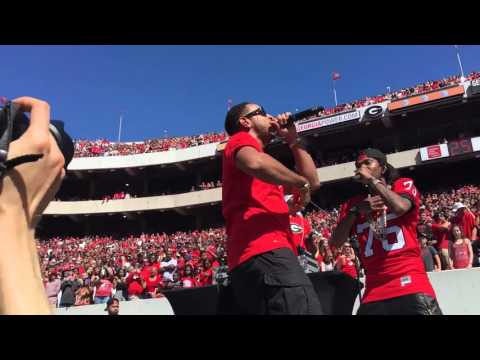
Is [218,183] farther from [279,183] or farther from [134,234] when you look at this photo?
[279,183]

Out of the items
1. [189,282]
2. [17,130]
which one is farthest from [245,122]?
[189,282]

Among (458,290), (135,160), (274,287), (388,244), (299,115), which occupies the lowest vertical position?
(458,290)

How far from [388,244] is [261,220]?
1187 millimetres

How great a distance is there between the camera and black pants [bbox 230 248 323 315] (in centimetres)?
194

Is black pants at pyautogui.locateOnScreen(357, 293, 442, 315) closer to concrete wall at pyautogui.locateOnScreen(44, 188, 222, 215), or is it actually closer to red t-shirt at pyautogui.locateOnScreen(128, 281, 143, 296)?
red t-shirt at pyautogui.locateOnScreen(128, 281, 143, 296)

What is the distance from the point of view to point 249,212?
225cm

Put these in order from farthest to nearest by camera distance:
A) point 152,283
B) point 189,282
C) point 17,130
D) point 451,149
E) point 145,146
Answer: point 145,146 → point 451,149 → point 152,283 → point 189,282 → point 17,130

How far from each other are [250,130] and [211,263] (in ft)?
26.4

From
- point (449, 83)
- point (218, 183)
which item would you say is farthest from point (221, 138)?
point (449, 83)

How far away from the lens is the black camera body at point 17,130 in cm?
100

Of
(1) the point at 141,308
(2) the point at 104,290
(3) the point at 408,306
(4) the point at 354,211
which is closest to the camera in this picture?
(3) the point at 408,306

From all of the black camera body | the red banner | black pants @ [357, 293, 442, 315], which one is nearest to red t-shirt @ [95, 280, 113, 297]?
black pants @ [357, 293, 442, 315]

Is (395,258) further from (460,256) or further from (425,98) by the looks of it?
(425,98)
